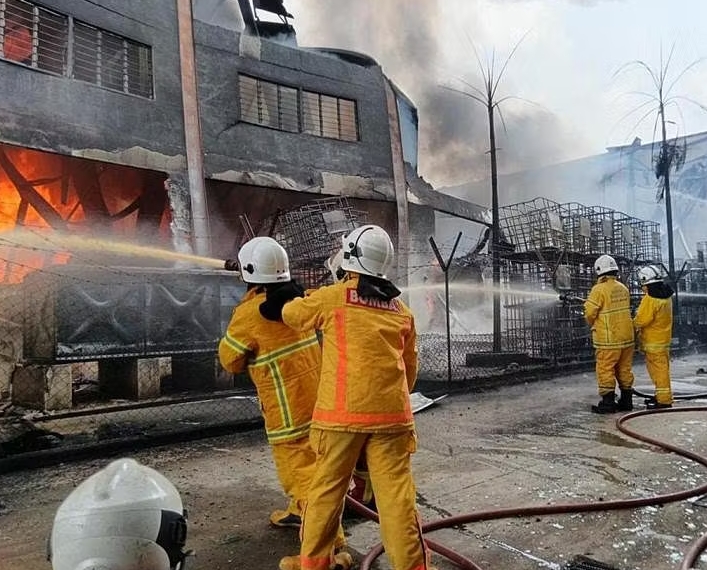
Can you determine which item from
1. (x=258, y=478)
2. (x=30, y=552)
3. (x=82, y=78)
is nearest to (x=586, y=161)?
(x=82, y=78)

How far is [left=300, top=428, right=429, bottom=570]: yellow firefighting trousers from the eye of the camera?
7.95ft

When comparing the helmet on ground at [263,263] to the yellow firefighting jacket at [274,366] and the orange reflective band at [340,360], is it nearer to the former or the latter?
the yellow firefighting jacket at [274,366]

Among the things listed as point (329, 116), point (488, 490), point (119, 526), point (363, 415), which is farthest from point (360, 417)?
point (329, 116)

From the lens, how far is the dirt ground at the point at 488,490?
9.70 ft

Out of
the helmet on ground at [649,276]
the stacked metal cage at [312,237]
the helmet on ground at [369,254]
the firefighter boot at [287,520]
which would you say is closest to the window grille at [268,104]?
the stacked metal cage at [312,237]

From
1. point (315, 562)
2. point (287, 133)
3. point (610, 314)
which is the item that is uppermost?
point (287, 133)

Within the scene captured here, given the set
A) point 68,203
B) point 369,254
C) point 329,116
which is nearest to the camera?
point 369,254

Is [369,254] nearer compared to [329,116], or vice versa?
[369,254]

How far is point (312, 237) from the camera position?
9164 mm

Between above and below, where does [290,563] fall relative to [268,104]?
below

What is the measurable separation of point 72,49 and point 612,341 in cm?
834

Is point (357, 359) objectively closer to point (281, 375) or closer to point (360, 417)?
point (360, 417)

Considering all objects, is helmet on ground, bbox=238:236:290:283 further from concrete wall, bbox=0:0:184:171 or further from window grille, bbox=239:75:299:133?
window grille, bbox=239:75:299:133

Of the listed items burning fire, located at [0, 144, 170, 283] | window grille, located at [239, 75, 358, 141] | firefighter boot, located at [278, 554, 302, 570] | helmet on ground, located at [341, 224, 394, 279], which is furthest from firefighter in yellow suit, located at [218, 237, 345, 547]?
window grille, located at [239, 75, 358, 141]
